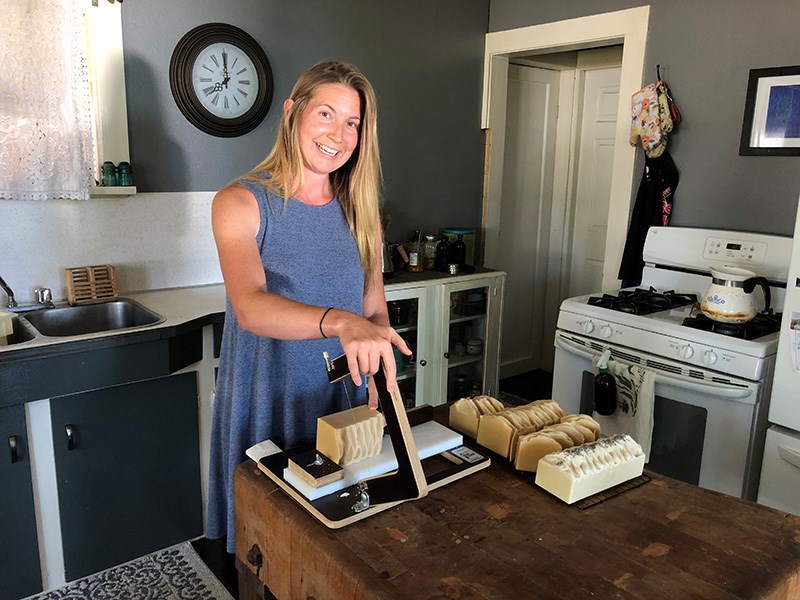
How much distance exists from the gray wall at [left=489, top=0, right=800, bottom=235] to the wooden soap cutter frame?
2302mm

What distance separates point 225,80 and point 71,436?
1608mm

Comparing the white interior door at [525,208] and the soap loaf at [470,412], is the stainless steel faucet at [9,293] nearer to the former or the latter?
the soap loaf at [470,412]

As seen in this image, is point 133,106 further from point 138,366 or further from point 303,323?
point 303,323

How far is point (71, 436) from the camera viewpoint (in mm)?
2139

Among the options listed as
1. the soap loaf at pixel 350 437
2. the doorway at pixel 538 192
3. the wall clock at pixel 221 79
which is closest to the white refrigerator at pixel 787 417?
the doorway at pixel 538 192

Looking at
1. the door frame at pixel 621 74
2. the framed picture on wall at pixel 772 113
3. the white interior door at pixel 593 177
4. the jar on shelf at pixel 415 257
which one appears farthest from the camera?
the white interior door at pixel 593 177

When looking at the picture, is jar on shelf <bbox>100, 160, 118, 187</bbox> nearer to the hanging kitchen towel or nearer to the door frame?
the hanging kitchen towel

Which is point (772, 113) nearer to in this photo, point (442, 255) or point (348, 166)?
point (442, 255)

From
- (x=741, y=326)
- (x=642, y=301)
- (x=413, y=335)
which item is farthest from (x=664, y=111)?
(x=413, y=335)

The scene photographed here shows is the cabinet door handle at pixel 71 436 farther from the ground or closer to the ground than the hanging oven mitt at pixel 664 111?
closer to the ground

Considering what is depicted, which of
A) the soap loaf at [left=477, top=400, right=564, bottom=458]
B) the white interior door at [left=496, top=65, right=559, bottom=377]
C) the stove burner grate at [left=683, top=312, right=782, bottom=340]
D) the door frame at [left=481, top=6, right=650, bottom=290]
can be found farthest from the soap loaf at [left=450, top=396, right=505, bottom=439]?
the white interior door at [left=496, top=65, right=559, bottom=377]

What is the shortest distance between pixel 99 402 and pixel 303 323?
135cm

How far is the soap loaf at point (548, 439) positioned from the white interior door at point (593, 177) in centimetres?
295

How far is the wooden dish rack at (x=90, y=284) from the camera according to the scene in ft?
8.34
